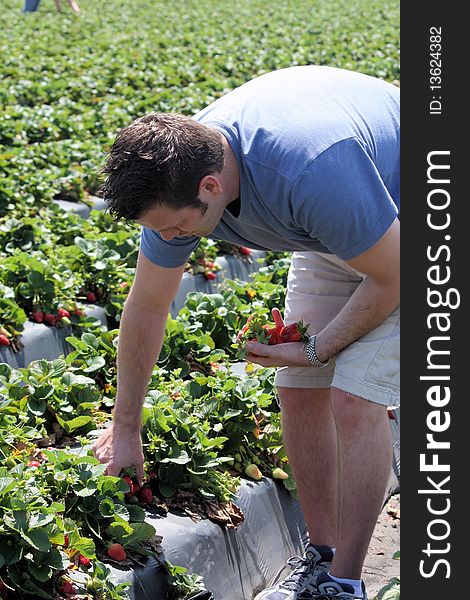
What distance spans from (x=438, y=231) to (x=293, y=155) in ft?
1.43

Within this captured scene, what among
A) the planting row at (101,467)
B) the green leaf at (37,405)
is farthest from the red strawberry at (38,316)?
the green leaf at (37,405)

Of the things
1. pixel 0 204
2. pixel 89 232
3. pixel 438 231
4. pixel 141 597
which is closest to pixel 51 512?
pixel 141 597

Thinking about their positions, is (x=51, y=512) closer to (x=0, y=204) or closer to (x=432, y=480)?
(x=432, y=480)

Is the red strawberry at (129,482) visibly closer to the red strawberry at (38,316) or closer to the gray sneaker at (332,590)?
the gray sneaker at (332,590)

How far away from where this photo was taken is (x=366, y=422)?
3.11 m

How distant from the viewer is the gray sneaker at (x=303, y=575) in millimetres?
3387

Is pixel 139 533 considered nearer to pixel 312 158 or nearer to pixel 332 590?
pixel 332 590

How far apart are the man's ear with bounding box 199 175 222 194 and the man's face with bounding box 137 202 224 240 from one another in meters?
0.04

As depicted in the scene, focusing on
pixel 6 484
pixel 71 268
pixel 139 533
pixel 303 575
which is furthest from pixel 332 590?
pixel 71 268

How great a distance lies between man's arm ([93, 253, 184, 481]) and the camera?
10.8ft

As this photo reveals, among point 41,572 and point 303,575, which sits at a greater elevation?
point 41,572

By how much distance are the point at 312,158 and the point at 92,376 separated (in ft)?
5.87

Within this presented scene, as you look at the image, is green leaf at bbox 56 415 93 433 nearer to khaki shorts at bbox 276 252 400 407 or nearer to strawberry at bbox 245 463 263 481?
strawberry at bbox 245 463 263 481

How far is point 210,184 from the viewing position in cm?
285
